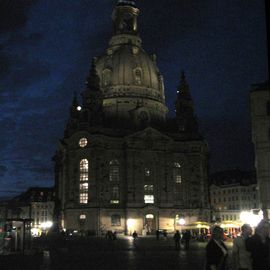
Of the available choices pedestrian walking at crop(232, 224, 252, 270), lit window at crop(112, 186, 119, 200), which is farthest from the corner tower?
pedestrian walking at crop(232, 224, 252, 270)

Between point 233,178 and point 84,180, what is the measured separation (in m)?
64.4

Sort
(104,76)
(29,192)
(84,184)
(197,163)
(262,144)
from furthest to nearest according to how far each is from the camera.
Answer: (29,192)
(104,76)
(197,163)
(84,184)
(262,144)

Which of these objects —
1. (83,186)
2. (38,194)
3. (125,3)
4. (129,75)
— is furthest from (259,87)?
(38,194)

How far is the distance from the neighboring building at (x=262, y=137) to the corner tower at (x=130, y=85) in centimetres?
5516


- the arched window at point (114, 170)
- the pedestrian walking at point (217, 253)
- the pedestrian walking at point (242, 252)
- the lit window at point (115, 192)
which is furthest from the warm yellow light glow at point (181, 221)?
the pedestrian walking at point (217, 253)

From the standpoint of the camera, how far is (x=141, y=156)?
337ft

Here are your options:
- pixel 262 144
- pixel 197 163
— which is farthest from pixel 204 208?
pixel 262 144

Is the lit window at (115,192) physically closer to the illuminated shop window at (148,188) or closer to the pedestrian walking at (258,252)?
the illuminated shop window at (148,188)

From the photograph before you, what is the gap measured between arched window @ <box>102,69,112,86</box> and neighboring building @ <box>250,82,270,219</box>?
63.0 m

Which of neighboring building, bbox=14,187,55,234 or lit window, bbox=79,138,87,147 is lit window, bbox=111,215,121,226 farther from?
neighboring building, bbox=14,187,55,234

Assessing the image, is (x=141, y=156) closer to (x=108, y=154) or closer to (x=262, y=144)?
(x=108, y=154)

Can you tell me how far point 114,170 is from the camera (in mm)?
102188

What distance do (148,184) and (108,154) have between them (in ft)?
33.8

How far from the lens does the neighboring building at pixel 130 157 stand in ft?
323
